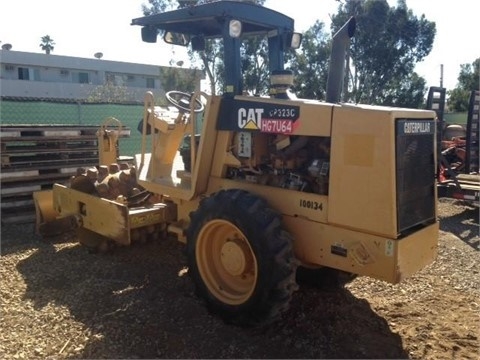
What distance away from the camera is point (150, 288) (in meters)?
4.48

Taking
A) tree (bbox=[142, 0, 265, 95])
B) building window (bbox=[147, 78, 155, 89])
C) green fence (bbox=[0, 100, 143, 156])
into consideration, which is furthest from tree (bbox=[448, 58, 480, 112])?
green fence (bbox=[0, 100, 143, 156])

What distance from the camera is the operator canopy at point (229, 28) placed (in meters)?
A: 4.04

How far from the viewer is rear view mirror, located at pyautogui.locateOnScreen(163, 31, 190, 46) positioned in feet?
15.9

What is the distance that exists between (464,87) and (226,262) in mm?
39747

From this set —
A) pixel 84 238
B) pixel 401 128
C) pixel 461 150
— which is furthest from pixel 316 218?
pixel 461 150

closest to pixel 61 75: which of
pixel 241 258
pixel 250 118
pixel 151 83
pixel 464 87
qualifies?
pixel 151 83

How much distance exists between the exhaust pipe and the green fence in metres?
7.34

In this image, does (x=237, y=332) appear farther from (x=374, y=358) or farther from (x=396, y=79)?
(x=396, y=79)

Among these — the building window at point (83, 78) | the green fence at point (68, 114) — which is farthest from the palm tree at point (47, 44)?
the green fence at point (68, 114)

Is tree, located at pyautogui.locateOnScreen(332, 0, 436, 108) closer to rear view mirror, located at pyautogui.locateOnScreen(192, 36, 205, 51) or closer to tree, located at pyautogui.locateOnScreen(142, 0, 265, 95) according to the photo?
tree, located at pyautogui.locateOnScreen(142, 0, 265, 95)

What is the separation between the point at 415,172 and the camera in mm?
3541

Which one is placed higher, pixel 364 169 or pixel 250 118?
pixel 250 118

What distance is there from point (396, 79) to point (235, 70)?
68.8 feet

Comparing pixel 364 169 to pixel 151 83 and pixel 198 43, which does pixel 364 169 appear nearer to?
pixel 198 43
